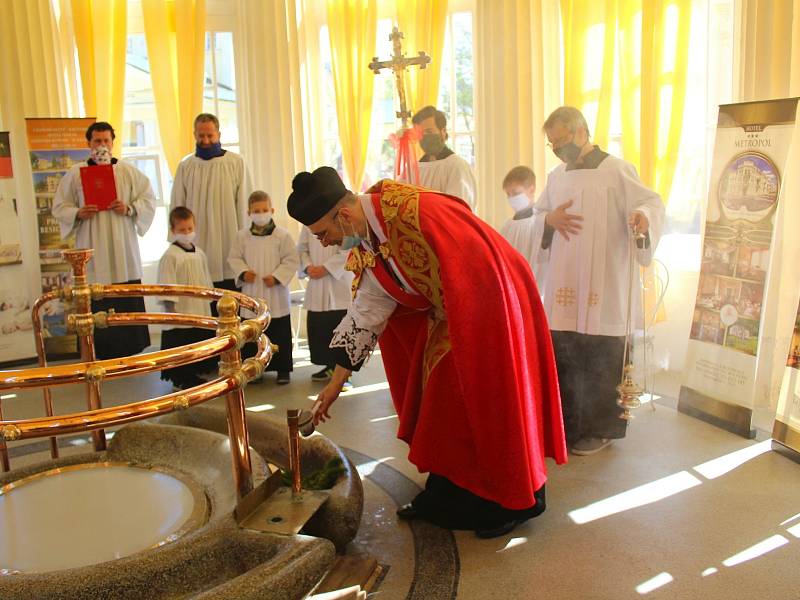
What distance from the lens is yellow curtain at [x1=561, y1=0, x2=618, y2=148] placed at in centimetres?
600

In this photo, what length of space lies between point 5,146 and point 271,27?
8.82 feet

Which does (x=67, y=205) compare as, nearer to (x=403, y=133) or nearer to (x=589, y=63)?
(x=403, y=133)

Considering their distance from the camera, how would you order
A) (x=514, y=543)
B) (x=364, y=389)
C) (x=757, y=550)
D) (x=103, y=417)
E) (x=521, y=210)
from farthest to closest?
(x=364, y=389), (x=521, y=210), (x=514, y=543), (x=757, y=550), (x=103, y=417)

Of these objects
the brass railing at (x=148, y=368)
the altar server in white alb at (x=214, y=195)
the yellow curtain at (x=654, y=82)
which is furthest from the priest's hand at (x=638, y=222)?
the altar server in white alb at (x=214, y=195)

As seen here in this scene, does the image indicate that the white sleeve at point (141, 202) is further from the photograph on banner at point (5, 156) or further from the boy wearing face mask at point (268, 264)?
the photograph on banner at point (5, 156)

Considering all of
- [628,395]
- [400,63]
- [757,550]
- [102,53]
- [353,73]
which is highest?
[102,53]

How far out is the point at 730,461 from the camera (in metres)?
4.04

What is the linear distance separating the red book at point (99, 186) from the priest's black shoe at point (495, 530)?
14.3ft

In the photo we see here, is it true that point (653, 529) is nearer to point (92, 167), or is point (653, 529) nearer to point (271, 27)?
point (92, 167)

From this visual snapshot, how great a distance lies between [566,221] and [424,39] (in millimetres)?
3529

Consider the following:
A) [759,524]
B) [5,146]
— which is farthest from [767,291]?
[5,146]

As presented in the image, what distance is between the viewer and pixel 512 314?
3.03m

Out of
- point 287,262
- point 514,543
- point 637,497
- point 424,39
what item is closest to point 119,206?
point 287,262

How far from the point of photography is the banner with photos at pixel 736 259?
440 centimetres
